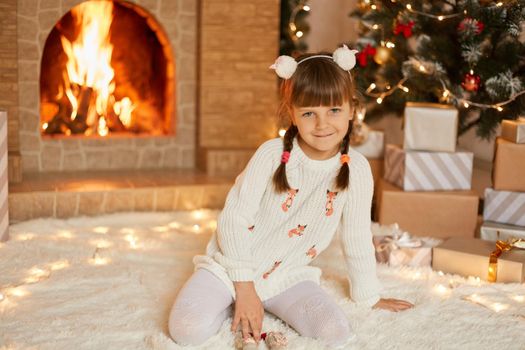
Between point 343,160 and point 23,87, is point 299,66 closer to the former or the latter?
point 343,160

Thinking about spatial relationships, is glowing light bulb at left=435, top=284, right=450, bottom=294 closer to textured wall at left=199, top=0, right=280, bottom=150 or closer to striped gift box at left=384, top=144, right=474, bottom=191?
striped gift box at left=384, top=144, right=474, bottom=191

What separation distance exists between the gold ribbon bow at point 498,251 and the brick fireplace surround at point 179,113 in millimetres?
1275

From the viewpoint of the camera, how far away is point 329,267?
7.91 feet

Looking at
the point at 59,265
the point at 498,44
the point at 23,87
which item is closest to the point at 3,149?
the point at 59,265

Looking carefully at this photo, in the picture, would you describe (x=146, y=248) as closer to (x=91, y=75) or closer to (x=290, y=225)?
(x=290, y=225)

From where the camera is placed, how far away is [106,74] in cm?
346

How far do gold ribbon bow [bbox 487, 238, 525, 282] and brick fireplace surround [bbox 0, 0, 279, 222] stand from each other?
127 centimetres

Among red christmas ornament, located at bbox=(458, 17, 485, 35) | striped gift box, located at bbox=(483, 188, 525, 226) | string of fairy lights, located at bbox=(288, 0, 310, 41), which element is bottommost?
striped gift box, located at bbox=(483, 188, 525, 226)

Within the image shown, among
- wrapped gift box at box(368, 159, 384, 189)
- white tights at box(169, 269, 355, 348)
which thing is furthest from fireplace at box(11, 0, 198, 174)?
white tights at box(169, 269, 355, 348)

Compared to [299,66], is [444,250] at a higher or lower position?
lower

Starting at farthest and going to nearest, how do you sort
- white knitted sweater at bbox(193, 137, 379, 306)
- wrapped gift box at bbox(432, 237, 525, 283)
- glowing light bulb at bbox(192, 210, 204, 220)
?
glowing light bulb at bbox(192, 210, 204, 220)
wrapped gift box at bbox(432, 237, 525, 283)
white knitted sweater at bbox(193, 137, 379, 306)

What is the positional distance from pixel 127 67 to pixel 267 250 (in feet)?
6.23

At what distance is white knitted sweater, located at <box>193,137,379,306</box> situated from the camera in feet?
6.06

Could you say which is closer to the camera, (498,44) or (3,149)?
(3,149)
